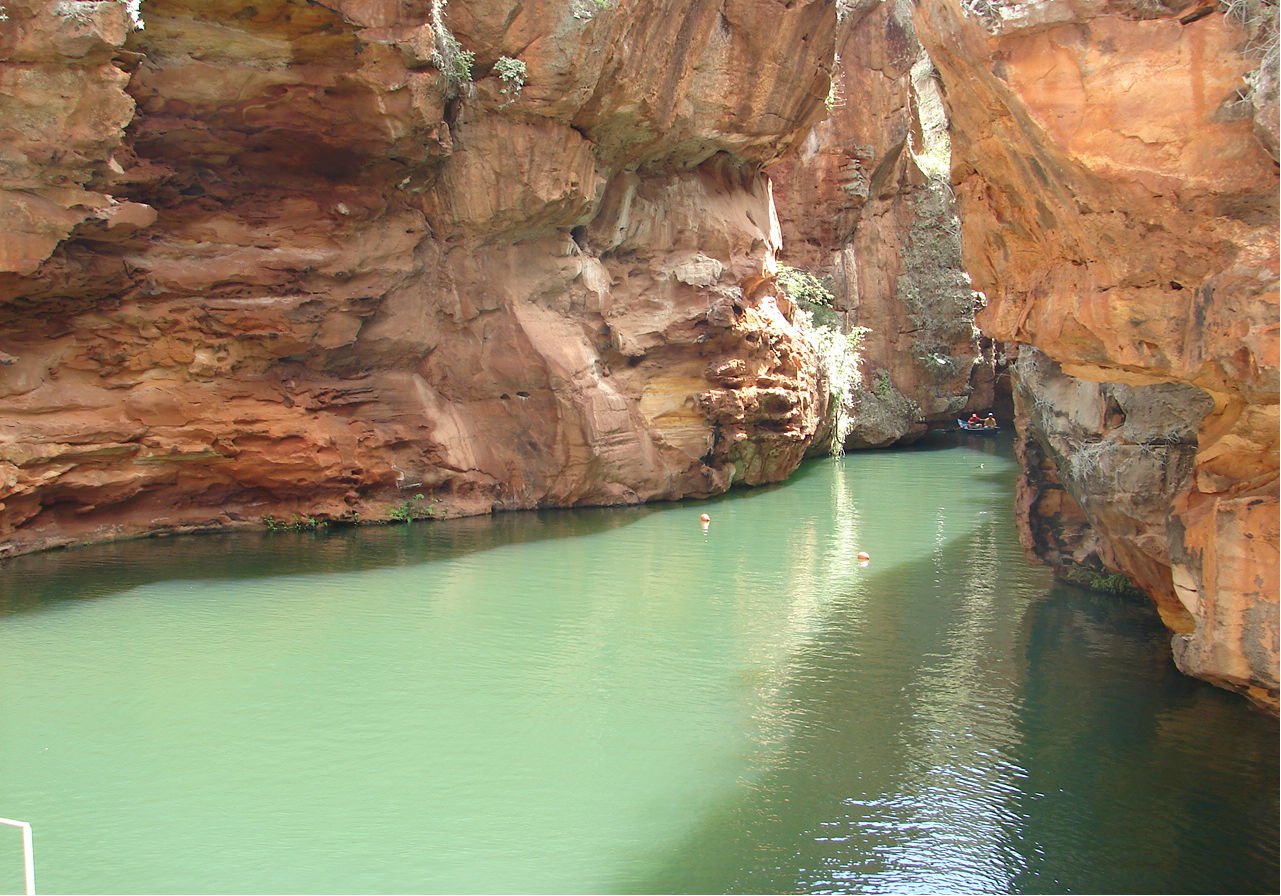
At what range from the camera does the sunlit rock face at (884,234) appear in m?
27.2

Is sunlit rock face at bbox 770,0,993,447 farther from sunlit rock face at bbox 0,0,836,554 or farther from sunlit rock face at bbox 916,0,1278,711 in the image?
sunlit rock face at bbox 916,0,1278,711

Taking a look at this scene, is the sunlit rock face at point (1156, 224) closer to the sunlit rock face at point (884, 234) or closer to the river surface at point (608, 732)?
the river surface at point (608, 732)

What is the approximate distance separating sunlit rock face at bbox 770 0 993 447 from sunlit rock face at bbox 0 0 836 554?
7.23 m

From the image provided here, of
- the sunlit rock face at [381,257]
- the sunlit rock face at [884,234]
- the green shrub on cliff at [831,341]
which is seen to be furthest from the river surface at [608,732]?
the sunlit rock face at [884,234]

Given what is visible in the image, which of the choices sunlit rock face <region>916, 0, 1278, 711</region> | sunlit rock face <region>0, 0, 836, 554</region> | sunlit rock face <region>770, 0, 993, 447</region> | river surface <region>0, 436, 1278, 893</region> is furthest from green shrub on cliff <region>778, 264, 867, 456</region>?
sunlit rock face <region>916, 0, 1278, 711</region>

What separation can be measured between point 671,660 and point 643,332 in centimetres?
951

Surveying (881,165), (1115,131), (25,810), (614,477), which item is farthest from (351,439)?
(881,165)

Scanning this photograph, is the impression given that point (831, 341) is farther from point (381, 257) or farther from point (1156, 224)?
point (1156, 224)

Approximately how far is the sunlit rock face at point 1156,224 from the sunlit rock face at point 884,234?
20.3 metres

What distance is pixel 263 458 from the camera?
15.2 metres

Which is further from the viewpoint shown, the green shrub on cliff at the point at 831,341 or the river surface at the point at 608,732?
the green shrub on cliff at the point at 831,341

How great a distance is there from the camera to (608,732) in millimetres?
7828

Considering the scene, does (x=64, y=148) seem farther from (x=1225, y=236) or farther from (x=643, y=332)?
(x=1225, y=236)

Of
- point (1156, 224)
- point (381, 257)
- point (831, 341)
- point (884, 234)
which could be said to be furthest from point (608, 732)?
point (884, 234)
